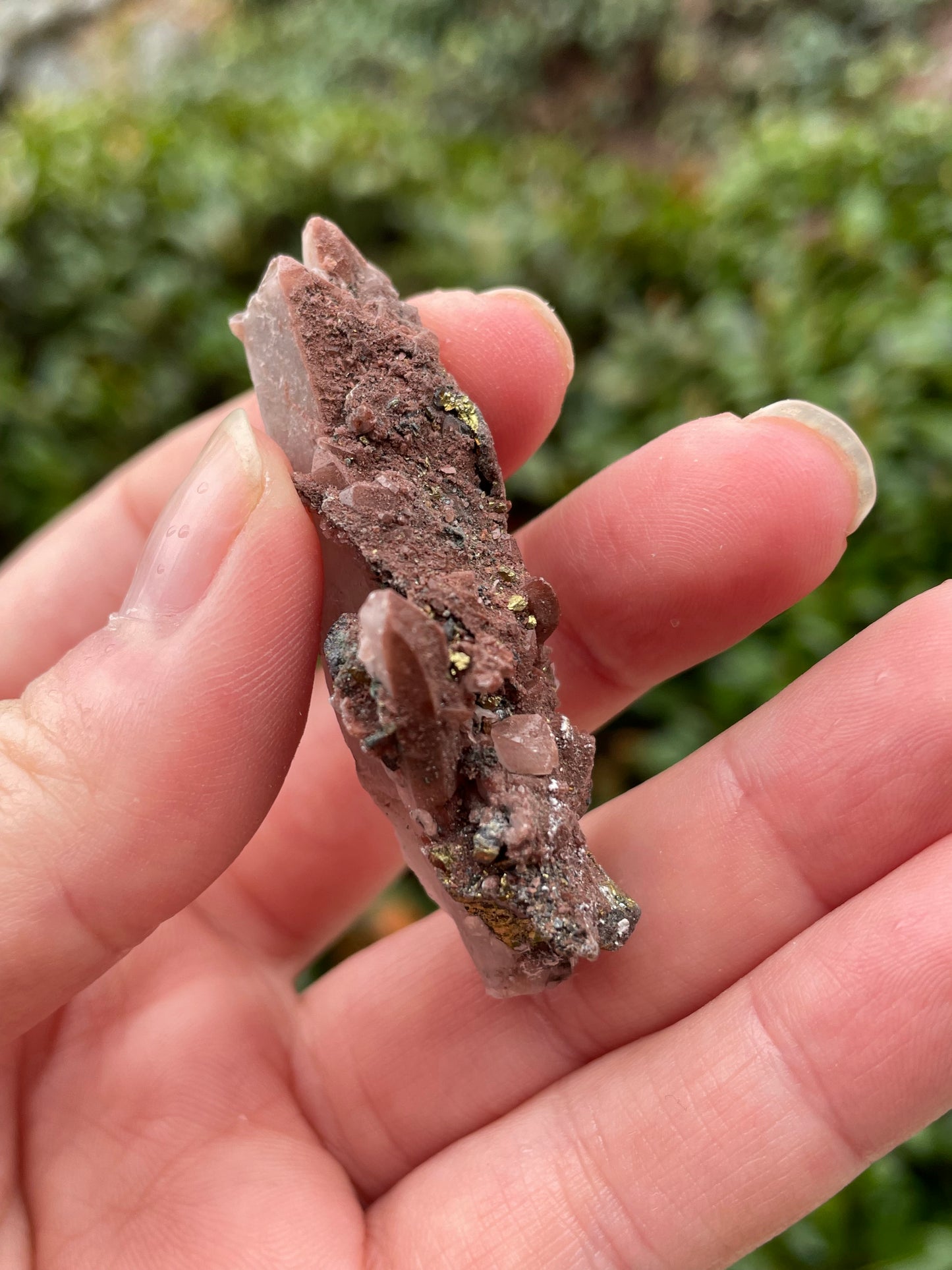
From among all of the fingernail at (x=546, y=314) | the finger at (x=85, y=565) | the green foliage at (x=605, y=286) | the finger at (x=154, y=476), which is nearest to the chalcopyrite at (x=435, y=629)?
the finger at (x=154, y=476)

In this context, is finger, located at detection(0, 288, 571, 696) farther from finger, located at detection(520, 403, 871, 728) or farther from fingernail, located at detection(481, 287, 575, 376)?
finger, located at detection(520, 403, 871, 728)

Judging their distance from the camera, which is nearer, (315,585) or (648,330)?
(315,585)

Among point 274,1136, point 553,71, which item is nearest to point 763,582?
point 274,1136

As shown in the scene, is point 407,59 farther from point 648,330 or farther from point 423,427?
point 423,427

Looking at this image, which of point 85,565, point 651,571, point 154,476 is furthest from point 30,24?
point 651,571

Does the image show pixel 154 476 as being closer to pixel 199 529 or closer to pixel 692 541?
pixel 199 529
